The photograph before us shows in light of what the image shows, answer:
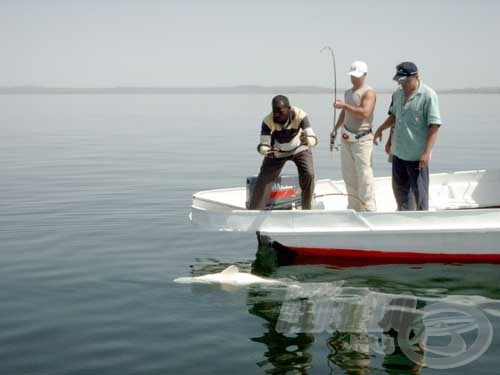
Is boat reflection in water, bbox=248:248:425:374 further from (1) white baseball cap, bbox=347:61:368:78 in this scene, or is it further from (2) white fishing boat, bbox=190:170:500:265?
(1) white baseball cap, bbox=347:61:368:78

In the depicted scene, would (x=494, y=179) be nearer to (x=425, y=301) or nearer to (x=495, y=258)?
(x=495, y=258)

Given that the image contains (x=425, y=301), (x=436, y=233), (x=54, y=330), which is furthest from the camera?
(x=436, y=233)

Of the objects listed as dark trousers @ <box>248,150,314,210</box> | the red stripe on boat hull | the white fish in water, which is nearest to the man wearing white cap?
dark trousers @ <box>248,150,314,210</box>

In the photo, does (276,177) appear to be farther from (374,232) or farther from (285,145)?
(374,232)

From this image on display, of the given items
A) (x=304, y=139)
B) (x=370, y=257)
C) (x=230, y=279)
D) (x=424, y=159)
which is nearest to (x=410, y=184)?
(x=424, y=159)

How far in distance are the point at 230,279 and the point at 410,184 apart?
2.84 metres

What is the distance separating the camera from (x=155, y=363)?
20.8 feet

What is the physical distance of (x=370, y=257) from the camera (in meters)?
9.33

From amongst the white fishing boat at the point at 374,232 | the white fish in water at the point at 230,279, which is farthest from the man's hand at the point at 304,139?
the white fish in water at the point at 230,279

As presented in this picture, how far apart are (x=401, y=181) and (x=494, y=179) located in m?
3.07

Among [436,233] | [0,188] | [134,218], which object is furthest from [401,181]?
[0,188]

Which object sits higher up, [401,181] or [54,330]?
[401,181]

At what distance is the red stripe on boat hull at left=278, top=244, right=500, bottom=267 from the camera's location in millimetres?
9172

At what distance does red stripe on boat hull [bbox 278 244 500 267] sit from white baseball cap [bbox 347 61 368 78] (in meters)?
2.43
